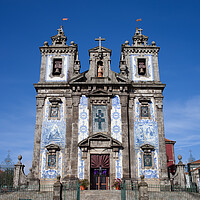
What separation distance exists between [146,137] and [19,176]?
10527 millimetres

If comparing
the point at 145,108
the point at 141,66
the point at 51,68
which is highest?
the point at 141,66

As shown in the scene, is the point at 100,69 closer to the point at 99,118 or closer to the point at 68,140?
the point at 99,118

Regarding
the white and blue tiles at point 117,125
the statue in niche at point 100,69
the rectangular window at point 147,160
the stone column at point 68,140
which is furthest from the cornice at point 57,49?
the rectangular window at point 147,160

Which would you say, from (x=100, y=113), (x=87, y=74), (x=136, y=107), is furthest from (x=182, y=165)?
(x=87, y=74)

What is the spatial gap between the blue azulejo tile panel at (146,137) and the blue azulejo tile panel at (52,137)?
19.9 ft

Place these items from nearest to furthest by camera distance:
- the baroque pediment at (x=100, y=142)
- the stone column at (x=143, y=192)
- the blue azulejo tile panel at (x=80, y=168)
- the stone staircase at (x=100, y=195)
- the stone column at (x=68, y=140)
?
the stone column at (x=143, y=192), the stone staircase at (x=100, y=195), the blue azulejo tile panel at (x=80, y=168), the stone column at (x=68, y=140), the baroque pediment at (x=100, y=142)

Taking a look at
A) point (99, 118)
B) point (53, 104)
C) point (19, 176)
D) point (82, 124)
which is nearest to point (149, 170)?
point (99, 118)

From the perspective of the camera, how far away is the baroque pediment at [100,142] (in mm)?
20734

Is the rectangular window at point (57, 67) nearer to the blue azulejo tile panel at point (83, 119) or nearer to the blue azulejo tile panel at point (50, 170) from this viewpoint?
the blue azulejo tile panel at point (83, 119)

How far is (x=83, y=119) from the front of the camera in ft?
71.6

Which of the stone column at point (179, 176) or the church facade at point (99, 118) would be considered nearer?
the stone column at point (179, 176)

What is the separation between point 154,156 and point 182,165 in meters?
2.23

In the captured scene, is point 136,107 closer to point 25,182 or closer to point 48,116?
point 48,116

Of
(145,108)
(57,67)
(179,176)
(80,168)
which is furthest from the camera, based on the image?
(57,67)
